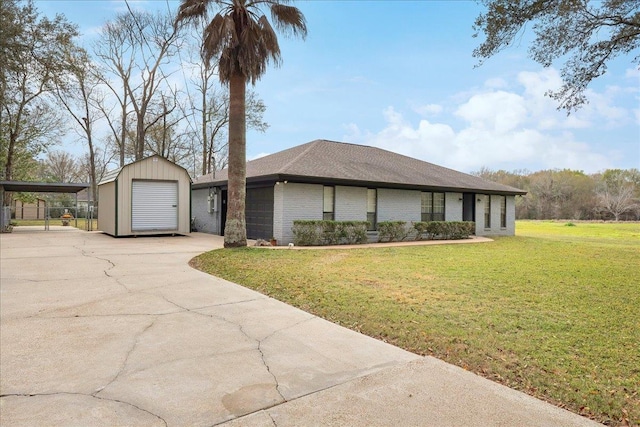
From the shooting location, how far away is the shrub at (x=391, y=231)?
1470 centimetres

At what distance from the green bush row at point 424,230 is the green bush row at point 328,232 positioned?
1.17m

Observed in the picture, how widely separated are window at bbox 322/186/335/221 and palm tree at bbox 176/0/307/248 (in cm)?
372

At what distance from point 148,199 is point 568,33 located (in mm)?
14336

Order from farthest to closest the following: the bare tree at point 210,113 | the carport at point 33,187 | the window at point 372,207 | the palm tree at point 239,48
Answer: the bare tree at point 210,113
the carport at point 33,187
the window at point 372,207
the palm tree at point 239,48

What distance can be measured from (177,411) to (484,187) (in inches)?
737

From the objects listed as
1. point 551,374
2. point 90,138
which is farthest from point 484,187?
point 90,138

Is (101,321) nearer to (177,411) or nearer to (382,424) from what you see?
(177,411)

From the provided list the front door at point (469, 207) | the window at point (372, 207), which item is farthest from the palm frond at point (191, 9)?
the front door at point (469, 207)

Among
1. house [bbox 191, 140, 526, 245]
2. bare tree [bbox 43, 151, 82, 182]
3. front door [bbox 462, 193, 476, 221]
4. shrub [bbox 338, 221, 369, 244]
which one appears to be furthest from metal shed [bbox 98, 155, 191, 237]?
bare tree [bbox 43, 151, 82, 182]

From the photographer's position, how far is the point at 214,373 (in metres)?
3.04

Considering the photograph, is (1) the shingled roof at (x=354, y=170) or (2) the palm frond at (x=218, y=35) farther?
(1) the shingled roof at (x=354, y=170)

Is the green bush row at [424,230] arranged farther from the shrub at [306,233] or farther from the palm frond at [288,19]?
the palm frond at [288,19]

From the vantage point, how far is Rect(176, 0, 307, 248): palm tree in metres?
10.6

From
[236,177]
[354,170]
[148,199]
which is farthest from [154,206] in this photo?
[354,170]
